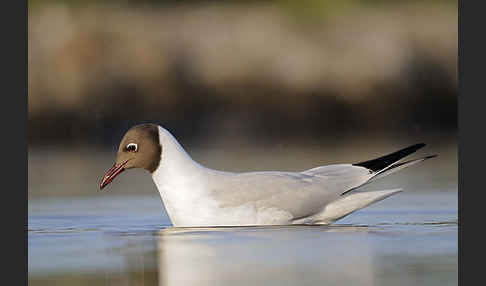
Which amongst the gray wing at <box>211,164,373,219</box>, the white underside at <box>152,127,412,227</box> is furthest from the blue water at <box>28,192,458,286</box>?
the gray wing at <box>211,164,373,219</box>

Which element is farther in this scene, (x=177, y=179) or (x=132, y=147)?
(x=132, y=147)

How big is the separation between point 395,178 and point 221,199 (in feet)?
16.6

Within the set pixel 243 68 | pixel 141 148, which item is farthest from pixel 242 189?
pixel 243 68

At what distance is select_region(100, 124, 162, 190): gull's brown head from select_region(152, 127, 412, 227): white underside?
65 mm

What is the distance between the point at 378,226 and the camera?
11.3m

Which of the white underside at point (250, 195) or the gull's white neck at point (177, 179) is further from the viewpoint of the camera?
the gull's white neck at point (177, 179)

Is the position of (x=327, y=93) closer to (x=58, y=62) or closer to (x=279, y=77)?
(x=279, y=77)

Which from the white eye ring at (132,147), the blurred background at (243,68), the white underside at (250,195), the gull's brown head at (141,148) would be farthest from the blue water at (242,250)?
the blurred background at (243,68)

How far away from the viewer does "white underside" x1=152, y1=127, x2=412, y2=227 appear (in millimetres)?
11062

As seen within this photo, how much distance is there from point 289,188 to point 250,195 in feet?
1.48

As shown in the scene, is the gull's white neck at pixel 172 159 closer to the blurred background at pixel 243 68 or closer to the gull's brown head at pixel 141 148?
the gull's brown head at pixel 141 148

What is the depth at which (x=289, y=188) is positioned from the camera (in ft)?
37.5

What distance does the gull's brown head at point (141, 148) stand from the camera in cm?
1160

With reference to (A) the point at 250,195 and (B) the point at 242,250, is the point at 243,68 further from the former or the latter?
(B) the point at 242,250
